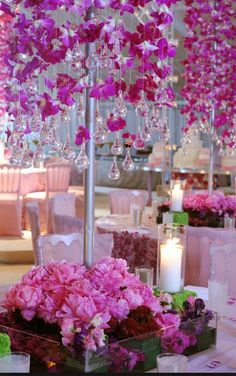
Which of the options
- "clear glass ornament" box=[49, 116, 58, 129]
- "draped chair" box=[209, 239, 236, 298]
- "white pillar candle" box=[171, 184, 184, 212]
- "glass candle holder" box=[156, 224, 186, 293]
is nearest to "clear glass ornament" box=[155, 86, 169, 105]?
"clear glass ornament" box=[49, 116, 58, 129]

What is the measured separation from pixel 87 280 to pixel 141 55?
28.9 inches

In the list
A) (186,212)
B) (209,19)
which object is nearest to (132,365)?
(186,212)

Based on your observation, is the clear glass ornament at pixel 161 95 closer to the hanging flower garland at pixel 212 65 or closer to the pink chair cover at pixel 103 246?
the pink chair cover at pixel 103 246

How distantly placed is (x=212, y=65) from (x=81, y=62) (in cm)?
404

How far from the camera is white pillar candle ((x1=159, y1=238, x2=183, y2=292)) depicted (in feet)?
9.30

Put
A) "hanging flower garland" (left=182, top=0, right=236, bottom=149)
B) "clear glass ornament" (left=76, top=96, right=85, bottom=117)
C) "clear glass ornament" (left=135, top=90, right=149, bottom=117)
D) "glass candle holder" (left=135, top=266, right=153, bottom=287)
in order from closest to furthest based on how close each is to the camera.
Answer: "clear glass ornament" (left=135, top=90, right=149, bottom=117), "clear glass ornament" (left=76, top=96, right=85, bottom=117), "glass candle holder" (left=135, top=266, right=153, bottom=287), "hanging flower garland" (left=182, top=0, right=236, bottom=149)

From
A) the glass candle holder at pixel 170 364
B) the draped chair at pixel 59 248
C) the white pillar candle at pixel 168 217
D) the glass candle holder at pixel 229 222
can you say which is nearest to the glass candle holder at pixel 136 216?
the white pillar candle at pixel 168 217

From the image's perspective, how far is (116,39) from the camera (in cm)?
229

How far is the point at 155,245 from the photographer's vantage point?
16.6 feet

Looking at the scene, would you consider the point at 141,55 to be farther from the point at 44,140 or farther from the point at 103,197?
the point at 103,197

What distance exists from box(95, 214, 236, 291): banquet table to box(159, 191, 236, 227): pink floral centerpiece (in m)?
0.34

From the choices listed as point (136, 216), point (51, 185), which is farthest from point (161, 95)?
point (51, 185)

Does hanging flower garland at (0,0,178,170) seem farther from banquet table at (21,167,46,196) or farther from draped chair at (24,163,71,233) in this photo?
banquet table at (21,167,46,196)

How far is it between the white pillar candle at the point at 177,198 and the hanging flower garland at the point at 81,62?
2879 millimetres
